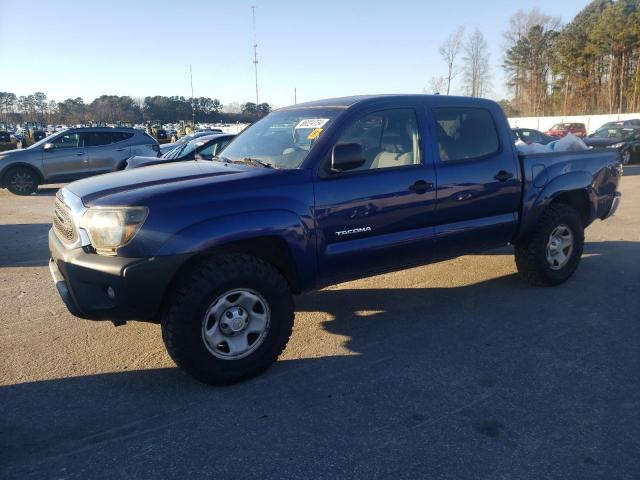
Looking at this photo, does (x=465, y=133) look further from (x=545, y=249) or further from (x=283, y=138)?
(x=283, y=138)

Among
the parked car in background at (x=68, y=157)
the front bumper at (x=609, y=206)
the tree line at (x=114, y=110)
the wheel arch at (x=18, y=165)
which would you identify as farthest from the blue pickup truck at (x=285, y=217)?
the tree line at (x=114, y=110)

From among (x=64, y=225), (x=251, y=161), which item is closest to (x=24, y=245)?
(x=64, y=225)

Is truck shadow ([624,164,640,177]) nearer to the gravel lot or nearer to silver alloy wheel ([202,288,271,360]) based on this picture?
the gravel lot

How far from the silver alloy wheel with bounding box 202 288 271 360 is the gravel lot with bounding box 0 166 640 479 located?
251 millimetres

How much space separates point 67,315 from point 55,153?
10258 millimetres

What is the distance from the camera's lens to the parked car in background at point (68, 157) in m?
12.9

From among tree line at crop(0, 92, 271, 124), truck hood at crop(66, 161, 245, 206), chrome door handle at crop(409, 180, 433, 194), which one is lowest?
chrome door handle at crop(409, 180, 433, 194)

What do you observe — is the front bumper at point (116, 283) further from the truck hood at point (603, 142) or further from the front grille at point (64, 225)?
the truck hood at point (603, 142)

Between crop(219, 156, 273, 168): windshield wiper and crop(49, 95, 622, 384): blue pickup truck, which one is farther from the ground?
crop(219, 156, 273, 168): windshield wiper

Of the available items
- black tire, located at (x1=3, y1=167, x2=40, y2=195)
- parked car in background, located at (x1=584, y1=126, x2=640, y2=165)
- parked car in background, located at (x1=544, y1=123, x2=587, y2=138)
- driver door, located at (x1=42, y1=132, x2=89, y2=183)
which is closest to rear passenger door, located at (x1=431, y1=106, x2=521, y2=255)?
driver door, located at (x1=42, y1=132, x2=89, y2=183)

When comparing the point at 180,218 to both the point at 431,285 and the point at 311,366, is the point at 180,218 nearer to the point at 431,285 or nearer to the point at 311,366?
the point at 311,366

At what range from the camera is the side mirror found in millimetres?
3535

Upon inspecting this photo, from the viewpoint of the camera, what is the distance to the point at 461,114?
4.57m

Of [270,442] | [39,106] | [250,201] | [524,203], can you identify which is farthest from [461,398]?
[39,106]
